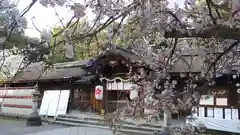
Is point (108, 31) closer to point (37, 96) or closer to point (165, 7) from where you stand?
point (165, 7)

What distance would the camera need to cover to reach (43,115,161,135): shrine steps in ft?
39.8

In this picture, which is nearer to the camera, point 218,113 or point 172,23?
point 172,23

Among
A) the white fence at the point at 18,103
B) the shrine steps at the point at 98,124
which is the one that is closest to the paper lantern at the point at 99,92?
the shrine steps at the point at 98,124

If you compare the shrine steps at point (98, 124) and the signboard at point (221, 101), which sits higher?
the signboard at point (221, 101)

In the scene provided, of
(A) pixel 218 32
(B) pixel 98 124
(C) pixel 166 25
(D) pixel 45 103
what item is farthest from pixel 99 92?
(A) pixel 218 32

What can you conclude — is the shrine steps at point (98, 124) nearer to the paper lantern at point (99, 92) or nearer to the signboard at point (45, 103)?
the signboard at point (45, 103)

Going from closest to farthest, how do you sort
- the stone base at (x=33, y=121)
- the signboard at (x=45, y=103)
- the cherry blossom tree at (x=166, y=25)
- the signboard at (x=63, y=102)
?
the cherry blossom tree at (x=166, y=25)
the stone base at (x=33, y=121)
the signboard at (x=63, y=102)
the signboard at (x=45, y=103)

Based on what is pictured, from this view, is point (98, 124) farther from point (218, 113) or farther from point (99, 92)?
point (218, 113)

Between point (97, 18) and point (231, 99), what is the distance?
8.94m

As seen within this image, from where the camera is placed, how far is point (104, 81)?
55.4 ft

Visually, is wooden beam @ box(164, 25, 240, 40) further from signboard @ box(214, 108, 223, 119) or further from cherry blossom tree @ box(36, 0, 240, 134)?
signboard @ box(214, 108, 223, 119)

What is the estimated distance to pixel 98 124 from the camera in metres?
14.3

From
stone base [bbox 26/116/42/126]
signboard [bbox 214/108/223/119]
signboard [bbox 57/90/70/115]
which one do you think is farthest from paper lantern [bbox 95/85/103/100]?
signboard [bbox 214/108/223/119]

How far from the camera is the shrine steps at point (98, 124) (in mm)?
12145
